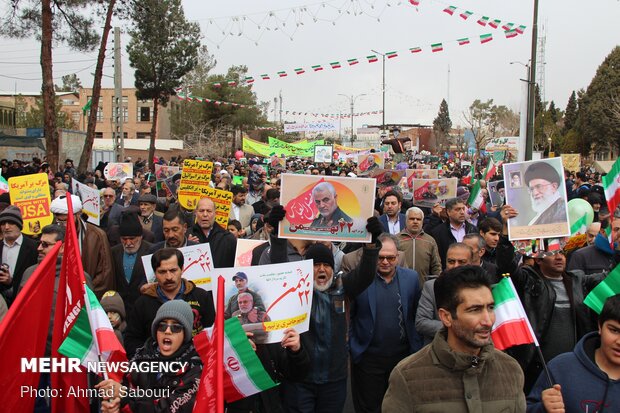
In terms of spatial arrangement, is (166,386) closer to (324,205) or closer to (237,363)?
(237,363)

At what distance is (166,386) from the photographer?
3508 millimetres

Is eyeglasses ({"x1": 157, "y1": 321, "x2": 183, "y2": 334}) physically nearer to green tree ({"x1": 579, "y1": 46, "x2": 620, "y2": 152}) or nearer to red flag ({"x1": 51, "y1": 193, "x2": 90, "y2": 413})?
red flag ({"x1": 51, "y1": 193, "x2": 90, "y2": 413})

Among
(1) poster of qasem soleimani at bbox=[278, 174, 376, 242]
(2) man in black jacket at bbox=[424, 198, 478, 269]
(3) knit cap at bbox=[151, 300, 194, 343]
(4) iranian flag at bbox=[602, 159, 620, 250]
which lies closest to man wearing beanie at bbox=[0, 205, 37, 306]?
(1) poster of qasem soleimani at bbox=[278, 174, 376, 242]

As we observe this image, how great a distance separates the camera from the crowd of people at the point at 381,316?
9.32 feet

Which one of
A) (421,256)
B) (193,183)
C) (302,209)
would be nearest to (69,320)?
(302,209)

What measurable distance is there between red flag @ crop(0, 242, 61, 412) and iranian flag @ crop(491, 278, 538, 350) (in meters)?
2.66

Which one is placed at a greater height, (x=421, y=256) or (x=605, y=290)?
(x=605, y=290)

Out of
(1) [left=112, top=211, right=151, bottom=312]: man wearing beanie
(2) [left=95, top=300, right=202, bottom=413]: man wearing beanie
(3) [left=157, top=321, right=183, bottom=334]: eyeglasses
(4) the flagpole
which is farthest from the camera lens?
(1) [left=112, top=211, right=151, bottom=312]: man wearing beanie

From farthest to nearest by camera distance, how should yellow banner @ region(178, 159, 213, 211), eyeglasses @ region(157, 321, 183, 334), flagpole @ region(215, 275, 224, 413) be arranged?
yellow banner @ region(178, 159, 213, 211) < eyeglasses @ region(157, 321, 183, 334) < flagpole @ region(215, 275, 224, 413)

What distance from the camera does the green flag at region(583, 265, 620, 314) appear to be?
3719 mm

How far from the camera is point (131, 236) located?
6.18m

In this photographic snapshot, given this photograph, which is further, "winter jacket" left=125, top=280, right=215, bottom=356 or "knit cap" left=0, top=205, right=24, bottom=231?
"knit cap" left=0, top=205, right=24, bottom=231

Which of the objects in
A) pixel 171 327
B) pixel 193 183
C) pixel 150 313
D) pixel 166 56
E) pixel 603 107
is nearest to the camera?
pixel 171 327

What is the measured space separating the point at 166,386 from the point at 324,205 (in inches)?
84.1
